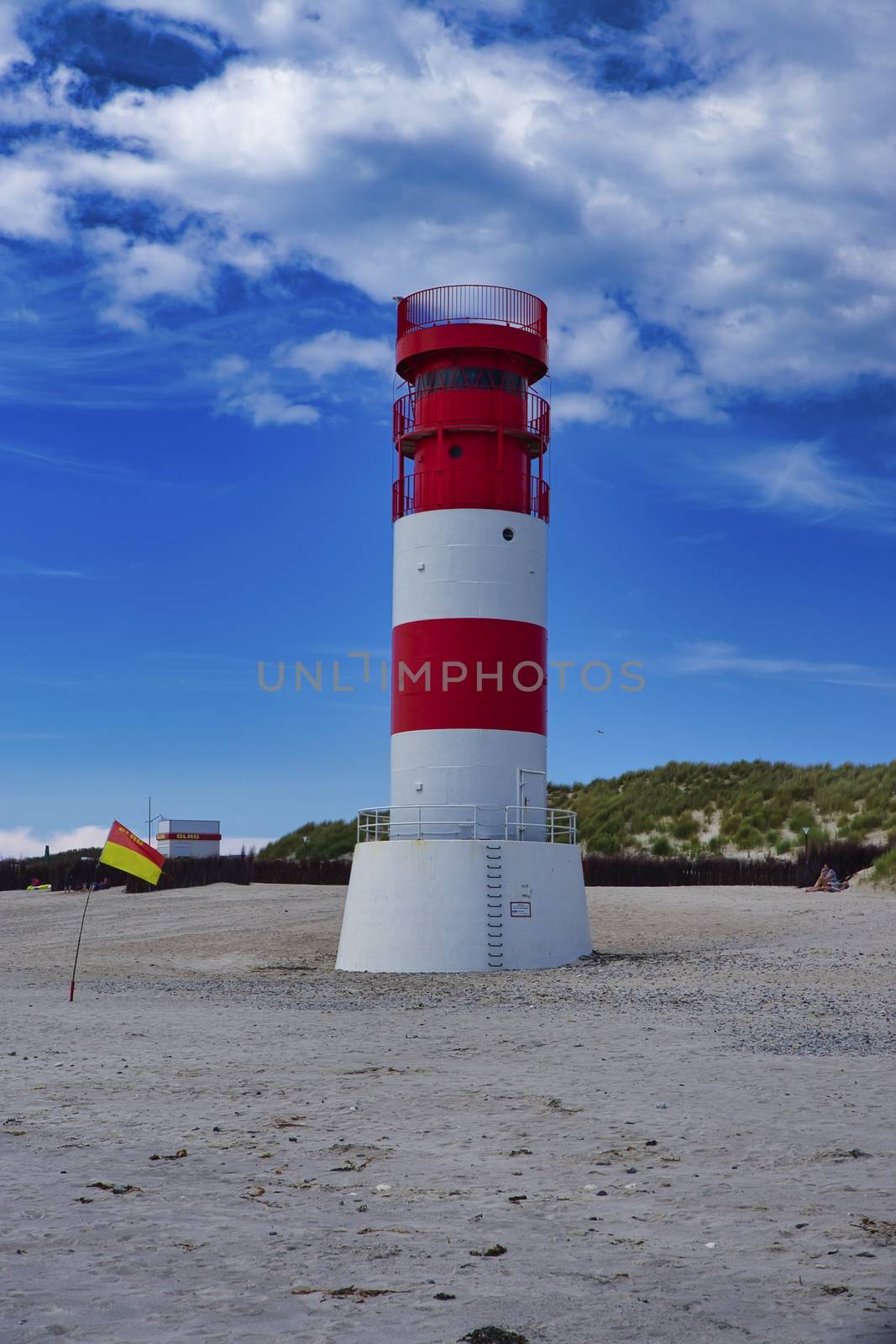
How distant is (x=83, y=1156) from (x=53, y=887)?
38.3 m

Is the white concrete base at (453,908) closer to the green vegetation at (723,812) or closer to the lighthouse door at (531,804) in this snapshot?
the lighthouse door at (531,804)

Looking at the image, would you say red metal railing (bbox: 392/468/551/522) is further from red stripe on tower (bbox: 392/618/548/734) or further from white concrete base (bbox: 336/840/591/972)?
white concrete base (bbox: 336/840/591/972)

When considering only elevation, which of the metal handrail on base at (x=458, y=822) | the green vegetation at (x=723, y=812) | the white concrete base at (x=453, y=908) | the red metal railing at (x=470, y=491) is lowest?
the white concrete base at (x=453, y=908)

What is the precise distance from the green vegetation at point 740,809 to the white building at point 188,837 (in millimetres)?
14298

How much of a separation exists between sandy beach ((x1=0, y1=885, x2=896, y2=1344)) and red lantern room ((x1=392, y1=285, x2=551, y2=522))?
756cm

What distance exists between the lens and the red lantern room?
19.4m

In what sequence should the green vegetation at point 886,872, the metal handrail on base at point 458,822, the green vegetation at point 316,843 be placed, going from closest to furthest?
the metal handrail on base at point 458,822, the green vegetation at point 886,872, the green vegetation at point 316,843

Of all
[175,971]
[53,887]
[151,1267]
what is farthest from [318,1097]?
[53,887]

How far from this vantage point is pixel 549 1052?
432 inches

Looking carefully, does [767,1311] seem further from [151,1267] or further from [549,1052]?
[549,1052]

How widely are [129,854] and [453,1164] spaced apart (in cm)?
926

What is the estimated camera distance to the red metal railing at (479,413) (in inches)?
762

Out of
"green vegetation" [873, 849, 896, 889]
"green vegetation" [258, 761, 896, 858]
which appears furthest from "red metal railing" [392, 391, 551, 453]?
"green vegetation" [258, 761, 896, 858]

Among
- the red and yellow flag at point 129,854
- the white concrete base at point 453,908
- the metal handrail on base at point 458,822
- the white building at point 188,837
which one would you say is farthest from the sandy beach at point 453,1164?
the white building at point 188,837
